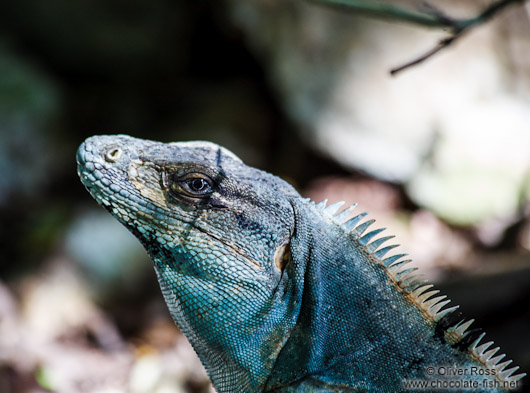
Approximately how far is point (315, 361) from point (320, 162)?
239 inches

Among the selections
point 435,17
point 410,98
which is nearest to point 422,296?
point 435,17

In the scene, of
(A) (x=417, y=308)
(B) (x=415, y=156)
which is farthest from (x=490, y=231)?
(A) (x=417, y=308)

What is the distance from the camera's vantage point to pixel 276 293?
2.83m

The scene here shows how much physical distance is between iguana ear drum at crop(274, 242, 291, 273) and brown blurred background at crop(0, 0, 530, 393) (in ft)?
10.3

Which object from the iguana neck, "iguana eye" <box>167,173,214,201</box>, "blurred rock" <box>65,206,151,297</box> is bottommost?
"blurred rock" <box>65,206,151,297</box>

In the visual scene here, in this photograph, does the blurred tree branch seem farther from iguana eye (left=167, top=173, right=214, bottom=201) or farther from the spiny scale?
iguana eye (left=167, top=173, right=214, bottom=201)

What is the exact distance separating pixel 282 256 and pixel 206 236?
39cm

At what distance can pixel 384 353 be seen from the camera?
2.80m

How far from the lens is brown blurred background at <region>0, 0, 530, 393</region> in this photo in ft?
22.2

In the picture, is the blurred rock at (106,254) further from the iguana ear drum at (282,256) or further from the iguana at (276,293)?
the iguana ear drum at (282,256)

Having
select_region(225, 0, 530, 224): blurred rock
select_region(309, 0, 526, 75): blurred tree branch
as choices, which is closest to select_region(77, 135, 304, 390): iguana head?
select_region(309, 0, 526, 75): blurred tree branch

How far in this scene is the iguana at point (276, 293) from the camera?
9.12 ft

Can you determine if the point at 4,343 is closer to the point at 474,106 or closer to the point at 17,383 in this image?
the point at 17,383

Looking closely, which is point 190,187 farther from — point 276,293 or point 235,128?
point 235,128
